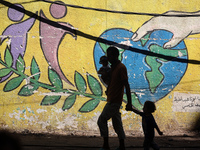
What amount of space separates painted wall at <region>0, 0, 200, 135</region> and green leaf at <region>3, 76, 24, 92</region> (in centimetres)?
2

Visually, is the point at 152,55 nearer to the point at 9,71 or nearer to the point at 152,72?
the point at 152,72

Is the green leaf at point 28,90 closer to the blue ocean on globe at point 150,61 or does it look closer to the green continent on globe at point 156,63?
the blue ocean on globe at point 150,61

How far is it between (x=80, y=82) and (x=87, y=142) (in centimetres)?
119

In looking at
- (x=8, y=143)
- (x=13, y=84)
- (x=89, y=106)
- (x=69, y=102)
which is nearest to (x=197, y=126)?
(x=89, y=106)

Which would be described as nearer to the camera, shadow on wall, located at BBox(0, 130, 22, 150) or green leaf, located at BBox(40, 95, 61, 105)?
shadow on wall, located at BBox(0, 130, 22, 150)

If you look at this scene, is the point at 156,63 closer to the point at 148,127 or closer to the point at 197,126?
the point at 197,126

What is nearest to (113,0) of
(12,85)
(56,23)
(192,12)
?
(56,23)

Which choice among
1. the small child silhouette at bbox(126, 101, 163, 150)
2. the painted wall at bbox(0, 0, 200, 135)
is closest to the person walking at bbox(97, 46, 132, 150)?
the small child silhouette at bbox(126, 101, 163, 150)

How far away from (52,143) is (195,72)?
3.05 m

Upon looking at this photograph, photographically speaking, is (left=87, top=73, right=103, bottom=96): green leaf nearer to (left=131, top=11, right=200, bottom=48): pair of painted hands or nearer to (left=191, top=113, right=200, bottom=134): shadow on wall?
(left=131, top=11, right=200, bottom=48): pair of painted hands

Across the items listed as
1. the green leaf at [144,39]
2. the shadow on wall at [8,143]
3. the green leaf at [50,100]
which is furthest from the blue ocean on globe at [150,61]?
the shadow on wall at [8,143]

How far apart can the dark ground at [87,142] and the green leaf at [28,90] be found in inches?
31.6

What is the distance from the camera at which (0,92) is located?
18.7ft

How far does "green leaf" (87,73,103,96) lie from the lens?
571 centimetres
